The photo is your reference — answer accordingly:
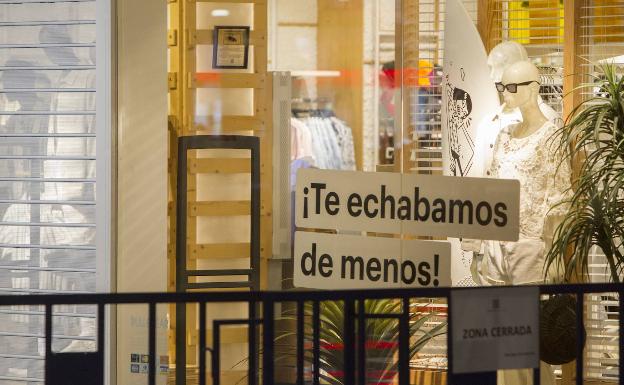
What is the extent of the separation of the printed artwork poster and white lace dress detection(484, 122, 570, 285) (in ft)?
0.62

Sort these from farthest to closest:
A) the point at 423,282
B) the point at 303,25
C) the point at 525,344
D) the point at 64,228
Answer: the point at 64,228 < the point at 303,25 < the point at 423,282 < the point at 525,344

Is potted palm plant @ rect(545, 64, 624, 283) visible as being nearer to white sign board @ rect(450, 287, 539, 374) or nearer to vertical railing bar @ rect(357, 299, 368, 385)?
white sign board @ rect(450, 287, 539, 374)

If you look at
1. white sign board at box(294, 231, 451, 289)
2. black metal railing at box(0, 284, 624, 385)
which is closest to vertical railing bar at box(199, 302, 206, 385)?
black metal railing at box(0, 284, 624, 385)

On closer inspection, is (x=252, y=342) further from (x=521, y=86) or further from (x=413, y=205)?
(x=521, y=86)

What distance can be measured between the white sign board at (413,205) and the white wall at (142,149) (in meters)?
1.17

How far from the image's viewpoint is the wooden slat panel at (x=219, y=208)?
5.02 meters

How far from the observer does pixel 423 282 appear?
13.5 ft

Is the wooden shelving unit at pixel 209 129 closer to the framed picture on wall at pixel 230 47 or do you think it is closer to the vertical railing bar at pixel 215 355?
the framed picture on wall at pixel 230 47

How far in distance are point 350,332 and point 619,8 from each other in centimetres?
296

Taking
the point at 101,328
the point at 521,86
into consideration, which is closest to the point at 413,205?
the point at 521,86

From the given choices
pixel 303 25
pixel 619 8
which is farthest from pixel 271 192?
pixel 619 8

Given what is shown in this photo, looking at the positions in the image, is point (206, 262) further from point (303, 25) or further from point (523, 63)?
point (523, 63)

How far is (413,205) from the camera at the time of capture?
13.6 ft

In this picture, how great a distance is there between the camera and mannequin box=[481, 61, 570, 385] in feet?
15.4
